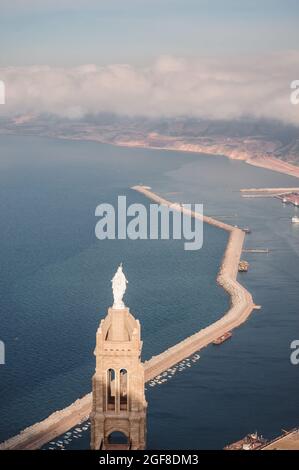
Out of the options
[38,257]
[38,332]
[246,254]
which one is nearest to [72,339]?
[38,332]

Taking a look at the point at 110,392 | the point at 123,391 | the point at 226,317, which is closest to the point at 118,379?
the point at 110,392

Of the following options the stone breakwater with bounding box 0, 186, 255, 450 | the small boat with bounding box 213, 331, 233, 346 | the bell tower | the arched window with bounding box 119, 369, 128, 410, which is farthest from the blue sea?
the bell tower

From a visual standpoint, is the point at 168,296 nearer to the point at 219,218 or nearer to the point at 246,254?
the point at 246,254

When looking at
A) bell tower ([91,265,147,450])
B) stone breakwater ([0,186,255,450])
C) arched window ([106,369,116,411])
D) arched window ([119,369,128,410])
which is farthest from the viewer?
stone breakwater ([0,186,255,450])

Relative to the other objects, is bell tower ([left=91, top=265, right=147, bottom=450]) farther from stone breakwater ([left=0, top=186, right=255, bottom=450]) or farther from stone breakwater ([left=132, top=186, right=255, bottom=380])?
stone breakwater ([left=132, top=186, right=255, bottom=380])

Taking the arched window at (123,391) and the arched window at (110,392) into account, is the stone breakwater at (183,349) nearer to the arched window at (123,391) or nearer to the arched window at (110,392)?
the arched window at (123,391)
